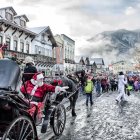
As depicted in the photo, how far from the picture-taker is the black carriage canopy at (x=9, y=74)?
17.1 ft

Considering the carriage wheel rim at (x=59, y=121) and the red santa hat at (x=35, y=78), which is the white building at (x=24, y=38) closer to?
the carriage wheel rim at (x=59, y=121)

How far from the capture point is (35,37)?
129 ft

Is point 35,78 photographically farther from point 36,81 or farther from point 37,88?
point 37,88

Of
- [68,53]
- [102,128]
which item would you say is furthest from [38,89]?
[68,53]

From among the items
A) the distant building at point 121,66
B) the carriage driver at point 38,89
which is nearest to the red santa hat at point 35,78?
the carriage driver at point 38,89

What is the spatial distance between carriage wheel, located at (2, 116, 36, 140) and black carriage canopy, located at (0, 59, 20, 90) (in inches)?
23.5

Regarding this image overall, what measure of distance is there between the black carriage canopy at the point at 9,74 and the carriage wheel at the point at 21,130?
1.96 feet

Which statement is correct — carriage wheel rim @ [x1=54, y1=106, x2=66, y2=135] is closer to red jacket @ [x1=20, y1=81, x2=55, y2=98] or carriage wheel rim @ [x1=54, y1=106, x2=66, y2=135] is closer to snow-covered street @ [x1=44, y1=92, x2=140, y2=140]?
snow-covered street @ [x1=44, y1=92, x2=140, y2=140]

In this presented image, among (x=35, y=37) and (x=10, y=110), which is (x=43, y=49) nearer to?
(x=35, y=37)

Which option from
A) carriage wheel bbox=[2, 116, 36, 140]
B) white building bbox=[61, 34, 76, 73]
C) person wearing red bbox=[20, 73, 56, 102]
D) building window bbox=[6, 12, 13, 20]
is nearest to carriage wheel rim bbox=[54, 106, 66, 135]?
person wearing red bbox=[20, 73, 56, 102]

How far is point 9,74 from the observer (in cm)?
534

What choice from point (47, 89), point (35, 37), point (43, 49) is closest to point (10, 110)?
point (47, 89)

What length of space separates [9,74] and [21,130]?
1020 millimetres

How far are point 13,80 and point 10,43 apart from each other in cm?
2832
